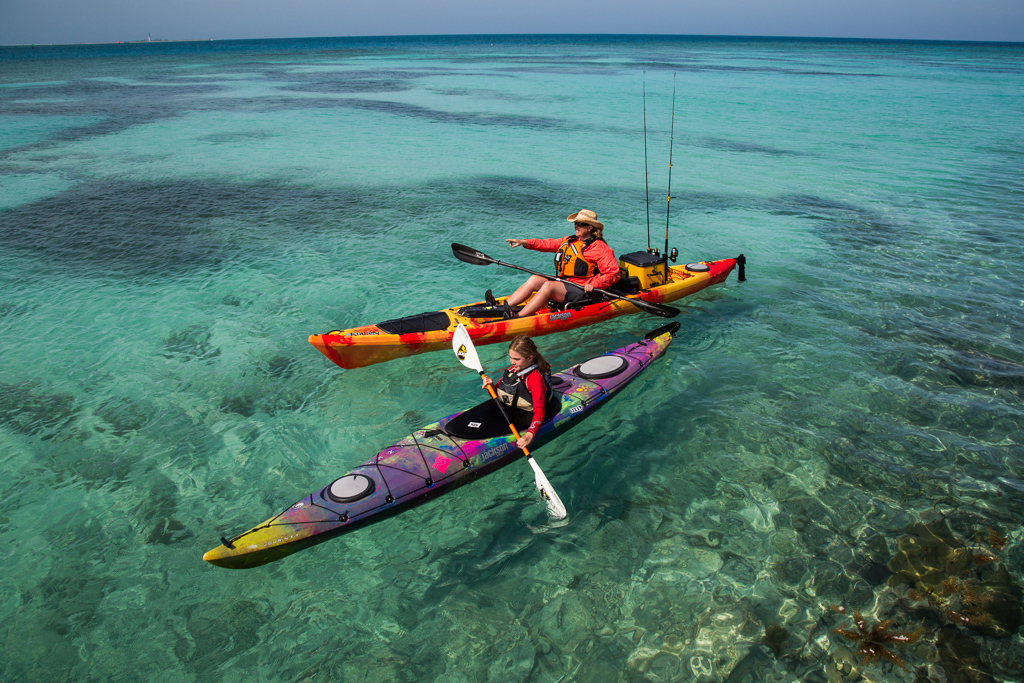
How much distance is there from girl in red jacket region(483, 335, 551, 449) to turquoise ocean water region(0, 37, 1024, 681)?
0.73m

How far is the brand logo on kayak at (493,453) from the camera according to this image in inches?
203

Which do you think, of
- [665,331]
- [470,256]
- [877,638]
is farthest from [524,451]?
[470,256]

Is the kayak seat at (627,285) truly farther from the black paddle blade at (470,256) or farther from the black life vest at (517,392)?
the black life vest at (517,392)

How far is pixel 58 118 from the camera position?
24.8m

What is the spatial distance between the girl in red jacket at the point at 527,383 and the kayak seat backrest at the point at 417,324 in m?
1.88

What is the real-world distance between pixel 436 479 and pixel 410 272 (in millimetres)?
6254

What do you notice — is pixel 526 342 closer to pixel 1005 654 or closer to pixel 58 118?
pixel 1005 654

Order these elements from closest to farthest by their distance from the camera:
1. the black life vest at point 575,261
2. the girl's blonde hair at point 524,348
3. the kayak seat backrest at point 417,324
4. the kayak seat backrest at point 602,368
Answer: the girl's blonde hair at point 524,348, the kayak seat backrest at point 602,368, the kayak seat backrest at point 417,324, the black life vest at point 575,261

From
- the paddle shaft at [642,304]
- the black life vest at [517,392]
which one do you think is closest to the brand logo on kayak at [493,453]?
the black life vest at [517,392]

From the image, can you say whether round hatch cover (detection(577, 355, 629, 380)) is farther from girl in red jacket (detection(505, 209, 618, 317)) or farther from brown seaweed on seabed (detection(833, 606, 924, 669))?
brown seaweed on seabed (detection(833, 606, 924, 669))

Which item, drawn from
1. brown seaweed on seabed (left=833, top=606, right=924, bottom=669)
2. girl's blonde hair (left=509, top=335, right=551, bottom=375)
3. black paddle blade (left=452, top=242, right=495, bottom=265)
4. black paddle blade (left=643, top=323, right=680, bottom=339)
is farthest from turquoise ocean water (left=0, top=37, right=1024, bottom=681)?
black paddle blade (left=452, top=242, right=495, bottom=265)

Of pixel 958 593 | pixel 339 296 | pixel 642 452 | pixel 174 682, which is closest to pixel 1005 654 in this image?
pixel 958 593

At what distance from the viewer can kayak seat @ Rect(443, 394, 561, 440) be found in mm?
5266

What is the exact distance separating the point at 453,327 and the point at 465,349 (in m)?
0.87
